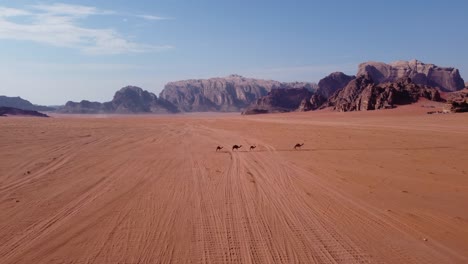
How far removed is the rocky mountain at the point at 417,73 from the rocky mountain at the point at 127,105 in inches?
3129

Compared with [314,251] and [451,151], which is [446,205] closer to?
[314,251]

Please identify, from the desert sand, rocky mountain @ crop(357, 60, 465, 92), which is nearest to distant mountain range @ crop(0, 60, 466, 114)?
rocky mountain @ crop(357, 60, 465, 92)

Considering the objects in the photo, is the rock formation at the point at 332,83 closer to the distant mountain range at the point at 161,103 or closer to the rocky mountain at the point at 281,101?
the rocky mountain at the point at 281,101

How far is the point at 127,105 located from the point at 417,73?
10227cm

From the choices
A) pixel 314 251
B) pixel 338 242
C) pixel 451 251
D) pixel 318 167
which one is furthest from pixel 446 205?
pixel 318 167

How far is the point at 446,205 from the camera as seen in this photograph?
27.3 feet

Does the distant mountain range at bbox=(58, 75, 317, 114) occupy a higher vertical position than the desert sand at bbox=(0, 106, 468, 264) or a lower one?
lower

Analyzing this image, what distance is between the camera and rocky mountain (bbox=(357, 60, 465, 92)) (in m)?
111

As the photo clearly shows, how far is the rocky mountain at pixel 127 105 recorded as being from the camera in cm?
16162

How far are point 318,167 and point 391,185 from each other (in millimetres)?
3247

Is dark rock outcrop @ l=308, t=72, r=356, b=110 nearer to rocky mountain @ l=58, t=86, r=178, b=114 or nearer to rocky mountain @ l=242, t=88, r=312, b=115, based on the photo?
rocky mountain @ l=242, t=88, r=312, b=115

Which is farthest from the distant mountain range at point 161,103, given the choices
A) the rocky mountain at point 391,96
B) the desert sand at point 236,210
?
the desert sand at point 236,210

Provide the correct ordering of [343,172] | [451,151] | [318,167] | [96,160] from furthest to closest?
[451,151]
[96,160]
[318,167]
[343,172]

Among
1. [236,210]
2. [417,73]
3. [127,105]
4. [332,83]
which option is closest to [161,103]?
[127,105]
